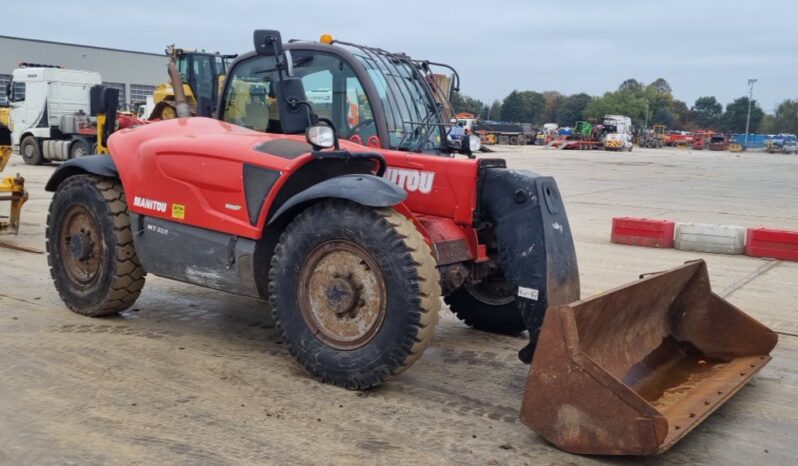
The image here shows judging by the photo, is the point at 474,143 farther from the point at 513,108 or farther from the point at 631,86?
the point at 631,86

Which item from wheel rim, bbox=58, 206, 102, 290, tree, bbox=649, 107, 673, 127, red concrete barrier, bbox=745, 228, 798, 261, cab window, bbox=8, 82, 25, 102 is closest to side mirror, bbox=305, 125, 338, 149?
wheel rim, bbox=58, 206, 102, 290

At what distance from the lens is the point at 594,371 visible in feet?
11.8

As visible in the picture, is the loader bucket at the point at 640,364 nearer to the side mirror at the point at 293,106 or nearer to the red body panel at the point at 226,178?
the red body panel at the point at 226,178

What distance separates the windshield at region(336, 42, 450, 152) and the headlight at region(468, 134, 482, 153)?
276 mm

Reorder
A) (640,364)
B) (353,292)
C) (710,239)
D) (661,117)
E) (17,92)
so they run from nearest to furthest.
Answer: (353,292) → (640,364) → (710,239) → (17,92) → (661,117)

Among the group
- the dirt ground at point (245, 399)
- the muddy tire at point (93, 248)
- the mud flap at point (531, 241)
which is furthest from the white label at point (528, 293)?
the muddy tire at point (93, 248)

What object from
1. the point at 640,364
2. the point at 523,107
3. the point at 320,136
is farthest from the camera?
the point at 523,107

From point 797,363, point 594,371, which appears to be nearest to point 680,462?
point 594,371

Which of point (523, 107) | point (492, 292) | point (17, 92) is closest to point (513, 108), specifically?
point (523, 107)

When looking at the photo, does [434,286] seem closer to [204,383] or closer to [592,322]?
[592,322]

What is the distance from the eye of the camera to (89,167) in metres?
5.90

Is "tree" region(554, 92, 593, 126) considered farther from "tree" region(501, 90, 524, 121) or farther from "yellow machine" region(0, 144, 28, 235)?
"yellow machine" region(0, 144, 28, 235)

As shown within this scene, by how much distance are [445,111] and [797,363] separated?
314 cm

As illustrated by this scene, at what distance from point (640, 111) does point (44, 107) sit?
9302 centimetres
